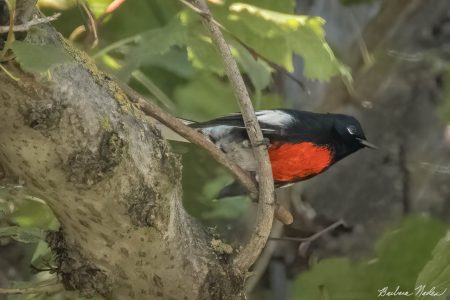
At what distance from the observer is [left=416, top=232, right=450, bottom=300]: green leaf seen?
3.81ft

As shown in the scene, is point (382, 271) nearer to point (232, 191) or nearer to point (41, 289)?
point (232, 191)

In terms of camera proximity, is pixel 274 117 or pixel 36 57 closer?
pixel 36 57

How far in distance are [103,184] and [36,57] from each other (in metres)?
0.24

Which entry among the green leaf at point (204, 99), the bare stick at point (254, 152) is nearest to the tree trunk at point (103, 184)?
the bare stick at point (254, 152)

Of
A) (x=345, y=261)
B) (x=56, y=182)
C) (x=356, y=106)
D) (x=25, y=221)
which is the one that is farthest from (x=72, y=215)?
(x=356, y=106)

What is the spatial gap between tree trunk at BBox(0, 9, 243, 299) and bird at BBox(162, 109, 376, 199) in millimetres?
481

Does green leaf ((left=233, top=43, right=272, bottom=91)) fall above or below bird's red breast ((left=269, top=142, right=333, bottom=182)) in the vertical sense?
above

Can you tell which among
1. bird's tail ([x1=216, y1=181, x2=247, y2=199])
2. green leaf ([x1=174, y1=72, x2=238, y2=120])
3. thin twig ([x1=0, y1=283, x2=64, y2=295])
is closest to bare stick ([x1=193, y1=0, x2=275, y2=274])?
thin twig ([x1=0, y1=283, x2=64, y2=295])

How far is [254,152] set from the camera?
3.62 feet

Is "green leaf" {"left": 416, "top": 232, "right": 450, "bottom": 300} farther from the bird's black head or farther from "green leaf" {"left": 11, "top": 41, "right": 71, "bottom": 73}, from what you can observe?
"green leaf" {"left": 11, "top": 41, "right": 71, "bottom": 73}

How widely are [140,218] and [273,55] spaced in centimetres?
65

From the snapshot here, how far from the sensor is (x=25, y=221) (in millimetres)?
1285

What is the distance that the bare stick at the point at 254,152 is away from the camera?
1.02 meters

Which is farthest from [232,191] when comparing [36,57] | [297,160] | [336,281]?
[36,57]
